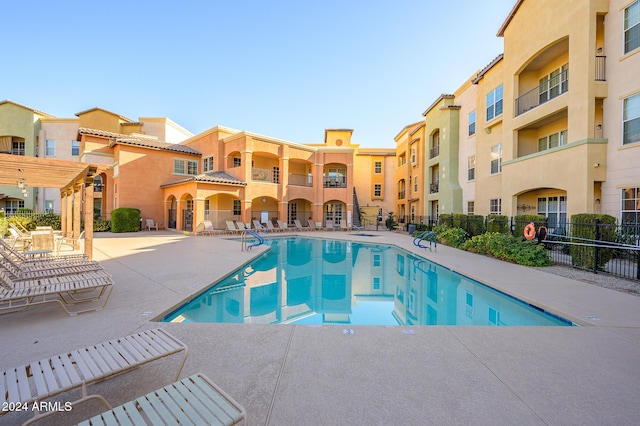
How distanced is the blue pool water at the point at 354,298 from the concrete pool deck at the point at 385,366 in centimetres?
94

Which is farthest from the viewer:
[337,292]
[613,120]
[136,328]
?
[613,120]

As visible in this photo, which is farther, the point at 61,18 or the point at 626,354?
the point at 61,18

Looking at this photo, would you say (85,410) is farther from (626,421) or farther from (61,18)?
(61,18)

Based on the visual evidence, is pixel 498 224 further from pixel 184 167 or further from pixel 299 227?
pixel 184 167

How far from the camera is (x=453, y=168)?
72.7 feet

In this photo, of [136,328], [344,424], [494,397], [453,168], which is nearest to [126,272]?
[136,328]

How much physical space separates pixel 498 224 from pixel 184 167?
82.6ft

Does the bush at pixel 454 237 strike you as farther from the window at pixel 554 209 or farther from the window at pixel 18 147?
the window at pixel 18 147

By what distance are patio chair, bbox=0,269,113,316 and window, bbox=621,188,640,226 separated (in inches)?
654

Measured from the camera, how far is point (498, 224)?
14.0 m

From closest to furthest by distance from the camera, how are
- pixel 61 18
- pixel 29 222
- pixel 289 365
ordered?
pixel 289 365 < pixel 61 18 < pixel 29 222

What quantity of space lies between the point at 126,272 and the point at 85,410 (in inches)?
258

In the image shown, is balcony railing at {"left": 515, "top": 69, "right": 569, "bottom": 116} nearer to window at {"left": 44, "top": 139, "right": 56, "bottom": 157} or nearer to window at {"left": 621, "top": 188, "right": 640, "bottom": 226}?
window at {"left": 621, "top": 188, "right": 640, "bottom": 226}

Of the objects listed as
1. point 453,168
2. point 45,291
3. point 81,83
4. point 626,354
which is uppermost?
point 81,83
